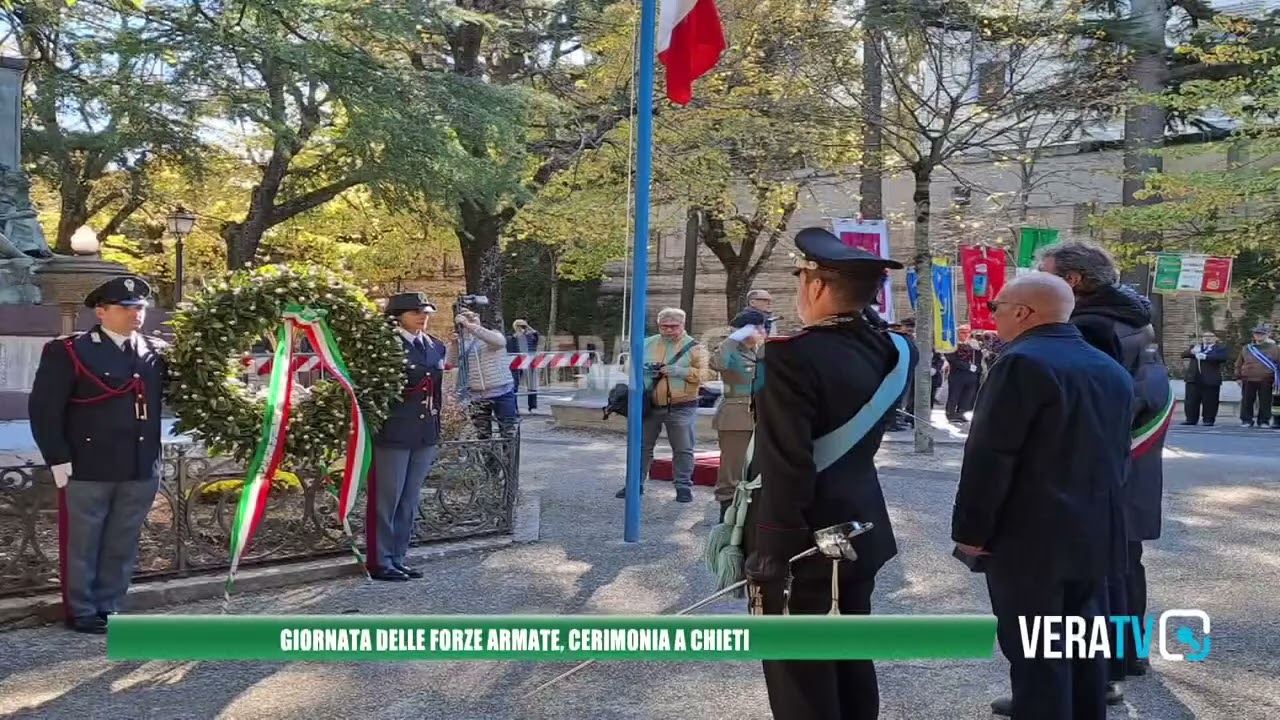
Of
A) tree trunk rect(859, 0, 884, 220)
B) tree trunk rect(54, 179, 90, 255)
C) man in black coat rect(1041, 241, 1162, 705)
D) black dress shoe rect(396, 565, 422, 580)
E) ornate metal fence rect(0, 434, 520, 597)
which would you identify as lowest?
black dress shoe rect(396, 565, 422, 580)

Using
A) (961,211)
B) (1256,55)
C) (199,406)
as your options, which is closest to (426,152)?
(199,406)

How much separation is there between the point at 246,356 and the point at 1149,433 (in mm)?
5292

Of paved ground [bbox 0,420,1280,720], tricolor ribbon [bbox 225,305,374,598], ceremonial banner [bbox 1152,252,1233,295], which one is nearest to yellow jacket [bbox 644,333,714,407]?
paved ground [bbox 0,420,1280,720]

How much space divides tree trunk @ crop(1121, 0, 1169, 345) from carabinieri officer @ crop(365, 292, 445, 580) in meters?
15.7

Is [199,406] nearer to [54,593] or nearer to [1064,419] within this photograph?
[54,593]

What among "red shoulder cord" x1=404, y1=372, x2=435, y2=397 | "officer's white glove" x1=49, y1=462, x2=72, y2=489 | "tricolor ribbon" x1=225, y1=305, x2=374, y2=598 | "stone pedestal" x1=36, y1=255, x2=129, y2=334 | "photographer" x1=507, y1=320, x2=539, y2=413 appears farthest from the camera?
"photographer" x1=507, y1=320, x2=539, y2=413

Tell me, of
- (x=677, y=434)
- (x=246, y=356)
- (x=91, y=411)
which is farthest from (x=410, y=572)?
(x=677, y=434)

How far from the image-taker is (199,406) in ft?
22.2

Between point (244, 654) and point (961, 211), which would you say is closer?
point (244, 654)

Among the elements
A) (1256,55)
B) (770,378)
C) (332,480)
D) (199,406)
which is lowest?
(332,480)

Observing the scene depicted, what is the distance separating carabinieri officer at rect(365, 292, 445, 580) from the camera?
7.56 meters

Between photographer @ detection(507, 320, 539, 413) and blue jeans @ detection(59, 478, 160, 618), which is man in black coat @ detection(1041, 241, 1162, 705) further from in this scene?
photographer @ detection(507, 320, 539, 413)

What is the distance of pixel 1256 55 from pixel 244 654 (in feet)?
67.3

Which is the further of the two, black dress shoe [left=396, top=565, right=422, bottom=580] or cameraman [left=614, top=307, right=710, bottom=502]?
cameraman [left=614, top=307, right=710, bottom=502]
